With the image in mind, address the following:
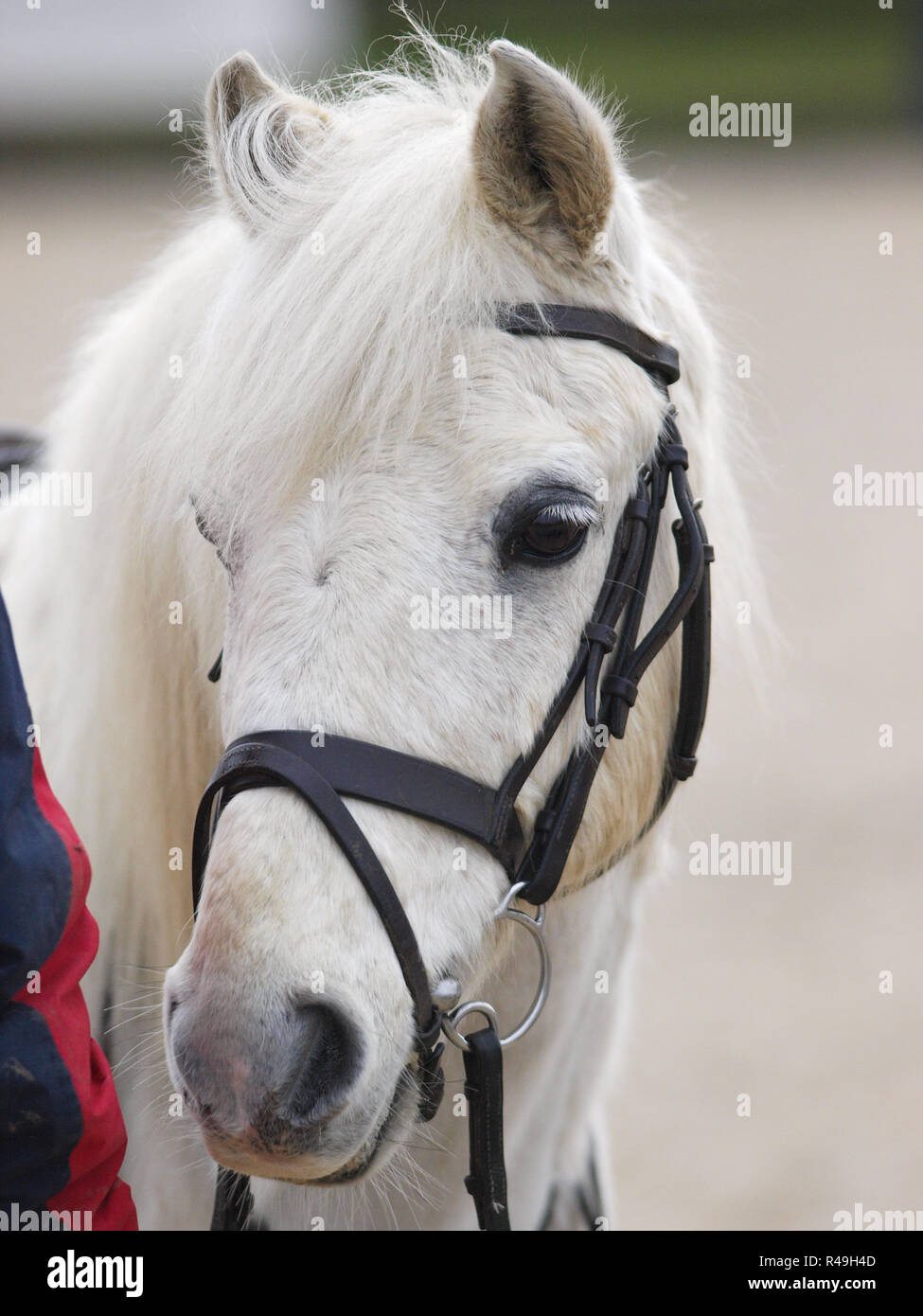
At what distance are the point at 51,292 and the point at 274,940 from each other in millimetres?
15258

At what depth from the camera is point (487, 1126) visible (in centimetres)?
153

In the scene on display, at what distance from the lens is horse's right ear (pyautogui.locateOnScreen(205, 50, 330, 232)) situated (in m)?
1.65

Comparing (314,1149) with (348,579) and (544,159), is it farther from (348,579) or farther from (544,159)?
(544,159)

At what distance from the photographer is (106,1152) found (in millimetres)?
1322

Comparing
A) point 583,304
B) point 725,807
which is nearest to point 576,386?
point 583,304

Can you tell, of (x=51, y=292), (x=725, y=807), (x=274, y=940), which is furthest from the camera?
(x=51, y=292)

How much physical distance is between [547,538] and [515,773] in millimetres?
298

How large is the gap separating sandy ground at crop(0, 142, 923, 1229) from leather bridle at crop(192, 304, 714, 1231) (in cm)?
53

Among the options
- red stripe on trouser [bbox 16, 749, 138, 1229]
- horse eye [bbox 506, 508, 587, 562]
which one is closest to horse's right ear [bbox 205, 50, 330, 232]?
horse eye [bbox 506, 508, 587, 562]

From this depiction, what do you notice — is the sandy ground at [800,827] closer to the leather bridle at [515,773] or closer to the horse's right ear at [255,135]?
the leather bridle at [515,773]

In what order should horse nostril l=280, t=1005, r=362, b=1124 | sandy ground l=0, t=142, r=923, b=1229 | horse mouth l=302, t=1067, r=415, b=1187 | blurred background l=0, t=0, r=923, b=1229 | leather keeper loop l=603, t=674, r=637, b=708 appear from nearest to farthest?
1. horse nostril l=280, t=1005, r=362, b=1124
2. horse mouth l=302, t=1067, r=415, b=1187
3. leather keeper loop l=603, t=674, r=637, b=708
4. sandy ground l=0, t=142, r=923, b=1229
5. blurred background l=0, t=0, r=923, b=1229

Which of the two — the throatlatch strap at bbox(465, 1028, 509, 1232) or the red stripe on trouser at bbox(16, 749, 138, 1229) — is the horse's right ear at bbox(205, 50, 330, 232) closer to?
the red stripe on trouser at bbox(16, 749, 138, 1229)

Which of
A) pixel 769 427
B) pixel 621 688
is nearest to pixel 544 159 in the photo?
pixel 621 688
